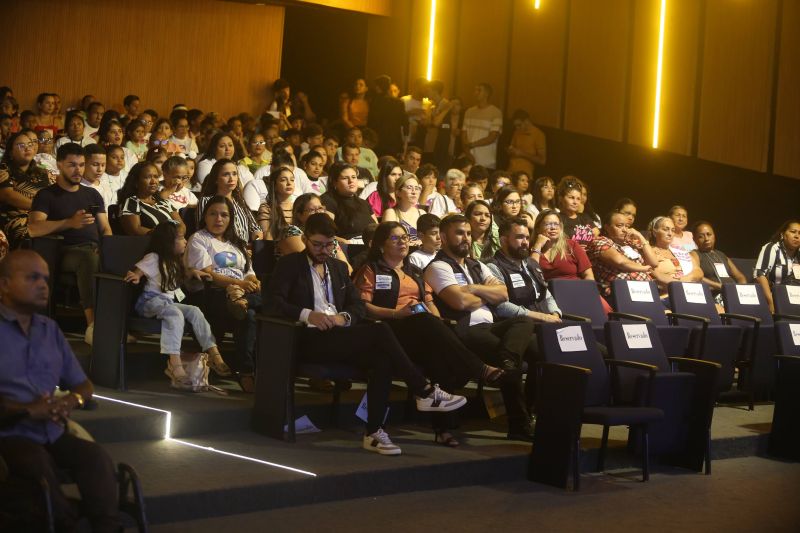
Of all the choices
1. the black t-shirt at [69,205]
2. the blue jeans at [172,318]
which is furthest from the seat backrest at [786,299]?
the black t-shirt at [69,205]

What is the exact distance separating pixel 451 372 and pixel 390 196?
2.63 metres

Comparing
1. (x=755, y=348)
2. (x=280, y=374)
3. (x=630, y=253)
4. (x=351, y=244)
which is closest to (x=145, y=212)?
(x=351, y=244)

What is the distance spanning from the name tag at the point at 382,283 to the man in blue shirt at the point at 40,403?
2.08 meters

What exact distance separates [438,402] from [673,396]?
4.04ft

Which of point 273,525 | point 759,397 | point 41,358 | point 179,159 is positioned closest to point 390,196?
point 179,159

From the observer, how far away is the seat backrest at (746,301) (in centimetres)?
706

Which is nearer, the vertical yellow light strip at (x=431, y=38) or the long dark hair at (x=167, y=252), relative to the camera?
the long dark hair at (x=167, y=252)

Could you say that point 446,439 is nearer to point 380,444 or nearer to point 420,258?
point 380,444

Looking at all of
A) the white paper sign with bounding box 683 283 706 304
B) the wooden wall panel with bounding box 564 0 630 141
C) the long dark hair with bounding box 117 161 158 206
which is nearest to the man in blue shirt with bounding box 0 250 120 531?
the long dark hair with bounding box 117 161 158 206

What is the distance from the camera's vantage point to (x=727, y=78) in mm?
9398

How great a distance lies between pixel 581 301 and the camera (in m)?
6.05

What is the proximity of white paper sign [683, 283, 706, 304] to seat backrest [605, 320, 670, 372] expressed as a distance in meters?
1.38

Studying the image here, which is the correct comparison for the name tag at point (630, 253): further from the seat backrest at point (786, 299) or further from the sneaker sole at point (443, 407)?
the sneaker sole at point (443, 407)

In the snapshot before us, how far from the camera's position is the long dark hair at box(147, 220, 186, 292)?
197 inches
